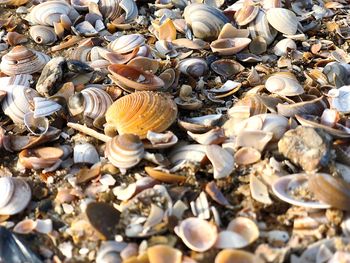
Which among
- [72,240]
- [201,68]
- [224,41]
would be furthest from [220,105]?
[72,240]

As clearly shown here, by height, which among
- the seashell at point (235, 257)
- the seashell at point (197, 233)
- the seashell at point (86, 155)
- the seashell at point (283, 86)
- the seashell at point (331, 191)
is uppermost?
the seashell at point (331, 191)

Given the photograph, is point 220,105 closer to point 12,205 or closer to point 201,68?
point 201,68

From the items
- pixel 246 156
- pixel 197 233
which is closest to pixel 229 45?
pixel 246 156

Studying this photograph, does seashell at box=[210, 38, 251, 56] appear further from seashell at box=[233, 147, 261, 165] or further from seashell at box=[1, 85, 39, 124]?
seashell at box=[1, 85, 39, 124]

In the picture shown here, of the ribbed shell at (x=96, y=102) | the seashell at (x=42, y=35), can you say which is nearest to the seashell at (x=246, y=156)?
the ribbed shell at (x=96, y=102)

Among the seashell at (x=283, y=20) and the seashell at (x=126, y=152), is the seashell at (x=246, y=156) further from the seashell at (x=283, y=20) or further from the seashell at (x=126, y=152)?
the seashell at (x=283, y=20)

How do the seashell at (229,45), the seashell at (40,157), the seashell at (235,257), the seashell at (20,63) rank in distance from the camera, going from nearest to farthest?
the seashell at (235,257)
the seashell at (40,157)
the seashell at (20,63)
the seashell at (229,45)
